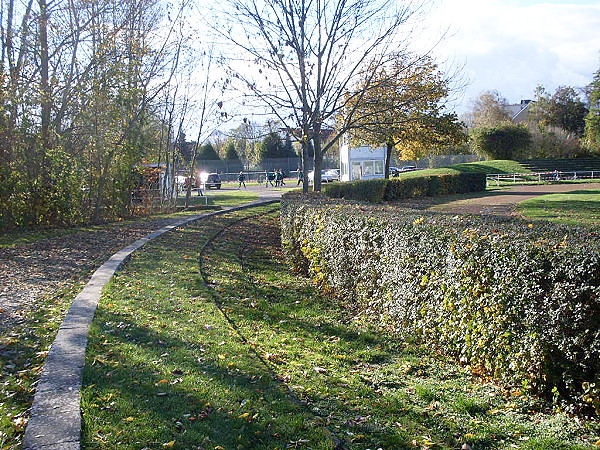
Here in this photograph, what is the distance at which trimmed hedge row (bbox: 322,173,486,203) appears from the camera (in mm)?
23609

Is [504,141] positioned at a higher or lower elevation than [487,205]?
higher

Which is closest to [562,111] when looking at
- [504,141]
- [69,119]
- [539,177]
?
[504,141]

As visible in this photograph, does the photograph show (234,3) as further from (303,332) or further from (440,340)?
(440,340)

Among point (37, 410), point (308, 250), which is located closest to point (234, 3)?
point (308, 250)

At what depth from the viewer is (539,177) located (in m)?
44.8

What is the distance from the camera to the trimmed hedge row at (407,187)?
77.5 ft

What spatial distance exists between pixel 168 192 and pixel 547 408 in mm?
21668

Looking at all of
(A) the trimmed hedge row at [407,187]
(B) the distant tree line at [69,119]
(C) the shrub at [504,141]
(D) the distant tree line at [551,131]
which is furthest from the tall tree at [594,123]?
(B) the distant tree line at [69,119]

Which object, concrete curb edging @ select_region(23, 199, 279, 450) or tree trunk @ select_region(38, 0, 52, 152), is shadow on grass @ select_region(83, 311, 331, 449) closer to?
concrete curb edging @ select_region(23, 199, 279, 450)

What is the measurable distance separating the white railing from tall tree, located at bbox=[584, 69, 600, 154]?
9180 millimetres

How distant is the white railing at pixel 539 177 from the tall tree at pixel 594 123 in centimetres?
918

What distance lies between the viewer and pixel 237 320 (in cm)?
740

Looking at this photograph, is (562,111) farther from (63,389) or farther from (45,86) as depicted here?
(63,389)

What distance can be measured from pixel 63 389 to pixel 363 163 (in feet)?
136
